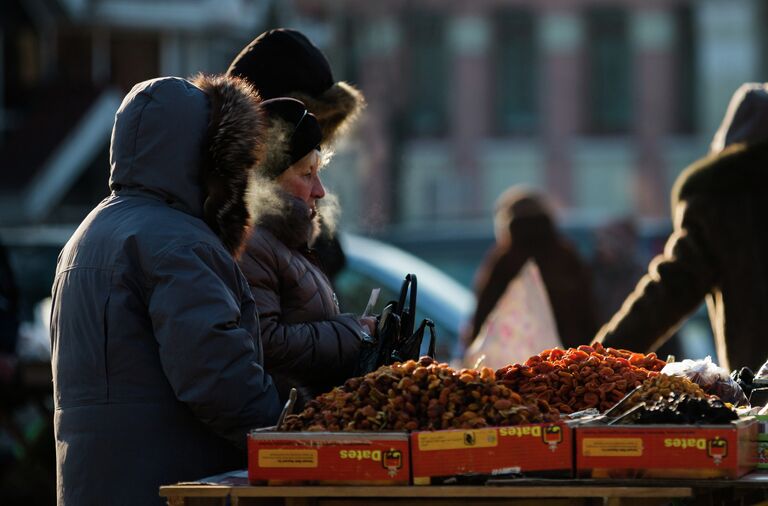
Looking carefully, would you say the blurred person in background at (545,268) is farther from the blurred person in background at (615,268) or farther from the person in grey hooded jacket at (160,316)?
the person in grey hooded jacket at (160,316)

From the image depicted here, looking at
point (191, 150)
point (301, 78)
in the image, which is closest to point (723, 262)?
point (301, 78)

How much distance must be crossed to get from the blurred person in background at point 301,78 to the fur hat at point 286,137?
0.56 meters

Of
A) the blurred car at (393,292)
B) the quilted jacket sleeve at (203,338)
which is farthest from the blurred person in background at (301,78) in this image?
the blurred car at (393,292)

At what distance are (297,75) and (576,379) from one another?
1614mm

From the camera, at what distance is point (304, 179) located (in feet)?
15.7

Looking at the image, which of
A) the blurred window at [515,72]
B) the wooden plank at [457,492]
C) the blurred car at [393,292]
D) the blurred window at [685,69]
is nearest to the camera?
the wooden plank at [457,492]

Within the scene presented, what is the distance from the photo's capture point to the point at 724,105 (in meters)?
34.3

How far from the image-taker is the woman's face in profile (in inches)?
187

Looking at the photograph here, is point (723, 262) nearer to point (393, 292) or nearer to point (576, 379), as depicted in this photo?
point (576, 379)

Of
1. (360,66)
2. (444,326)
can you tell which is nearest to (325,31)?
(360,66)

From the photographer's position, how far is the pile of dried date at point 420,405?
391 centimetres

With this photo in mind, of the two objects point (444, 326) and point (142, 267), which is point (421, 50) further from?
point (142, 267)

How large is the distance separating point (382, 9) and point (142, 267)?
30.8 metres

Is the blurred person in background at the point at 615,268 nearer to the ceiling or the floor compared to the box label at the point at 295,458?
nearer to the ceiling
